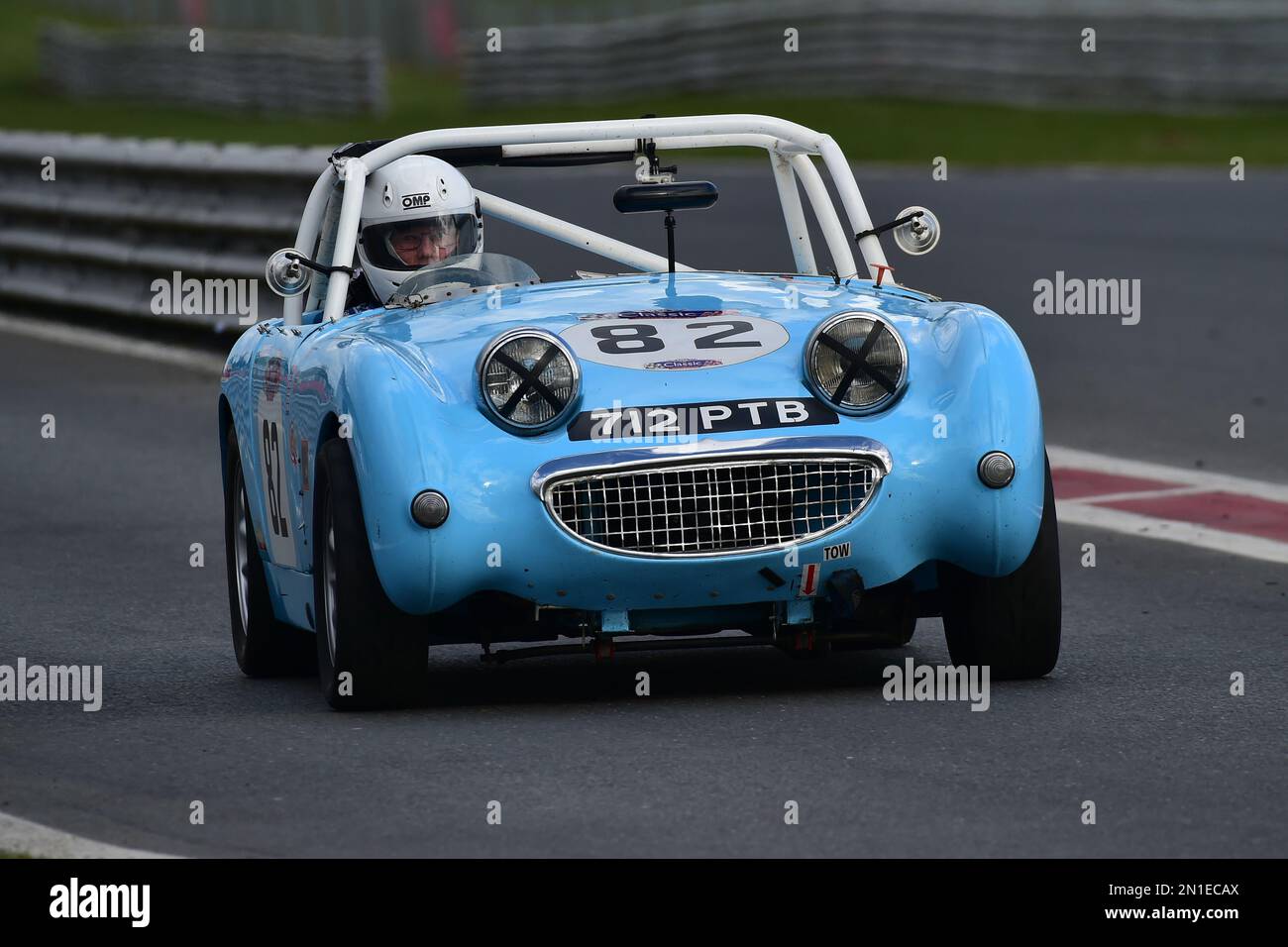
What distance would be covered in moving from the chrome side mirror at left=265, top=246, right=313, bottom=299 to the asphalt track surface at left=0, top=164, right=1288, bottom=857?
1.16 m

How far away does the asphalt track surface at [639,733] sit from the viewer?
5.56 metres

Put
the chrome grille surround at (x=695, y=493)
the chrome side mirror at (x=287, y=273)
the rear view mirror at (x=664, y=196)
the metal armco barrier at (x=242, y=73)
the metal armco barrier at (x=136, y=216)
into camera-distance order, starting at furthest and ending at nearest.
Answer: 1. the metal armco barrier at (x=242, y=73)
2. the metal armco barrier at (x=136, y=216)
3. the chrome side mirror at (x=287, y=273)
4. the rear view mirror at (x=664, y=196)
5. the chrome grille surround at (x=695, y=493)

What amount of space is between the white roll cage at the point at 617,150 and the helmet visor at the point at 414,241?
170 millimetres

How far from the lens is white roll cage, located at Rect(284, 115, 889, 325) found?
7.92 metres

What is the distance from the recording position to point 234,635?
834cm

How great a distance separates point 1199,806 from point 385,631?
2.15m

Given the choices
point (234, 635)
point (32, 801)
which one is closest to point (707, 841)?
point (32, 801)

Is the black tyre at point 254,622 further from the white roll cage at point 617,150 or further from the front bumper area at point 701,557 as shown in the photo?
the front bumper area at point 701,557

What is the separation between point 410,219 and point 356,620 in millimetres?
1748

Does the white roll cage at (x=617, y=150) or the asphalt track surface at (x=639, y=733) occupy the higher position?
the white roll cage at (x=617, y=150)

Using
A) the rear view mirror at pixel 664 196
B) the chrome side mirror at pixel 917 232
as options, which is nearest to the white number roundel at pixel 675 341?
the rear view mirror at pixel 664 196

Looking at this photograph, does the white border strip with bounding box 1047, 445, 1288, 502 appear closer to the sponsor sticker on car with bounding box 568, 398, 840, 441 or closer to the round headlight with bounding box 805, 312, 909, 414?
the round headlight with bounding box 805, 312, 909, 414

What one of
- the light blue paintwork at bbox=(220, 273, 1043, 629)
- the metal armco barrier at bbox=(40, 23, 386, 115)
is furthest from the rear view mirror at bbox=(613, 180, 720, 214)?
the metal armco barrier at bbox=(40, 23, 386, 115)
